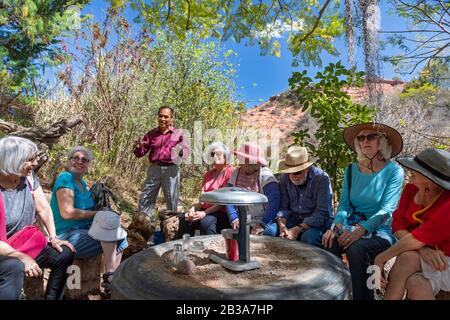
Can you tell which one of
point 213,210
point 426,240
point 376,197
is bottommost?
point 213,210

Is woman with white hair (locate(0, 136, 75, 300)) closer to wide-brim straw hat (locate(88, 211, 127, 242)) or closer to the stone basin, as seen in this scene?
wide-brim straw hat (locate(88, 211, 127, 242))

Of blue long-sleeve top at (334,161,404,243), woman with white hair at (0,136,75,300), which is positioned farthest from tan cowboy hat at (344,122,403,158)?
woman with white hair at (0,136,75,300)

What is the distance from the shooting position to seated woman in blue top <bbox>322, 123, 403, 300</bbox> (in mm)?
2566

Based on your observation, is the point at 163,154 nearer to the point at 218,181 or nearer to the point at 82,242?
the point at 218,181

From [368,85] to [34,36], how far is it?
929 centimetres

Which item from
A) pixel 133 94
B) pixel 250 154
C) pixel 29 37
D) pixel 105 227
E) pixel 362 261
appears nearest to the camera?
pixel 362 261

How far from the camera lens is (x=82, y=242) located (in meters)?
2.94

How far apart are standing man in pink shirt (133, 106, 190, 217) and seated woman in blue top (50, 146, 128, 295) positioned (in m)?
1.95

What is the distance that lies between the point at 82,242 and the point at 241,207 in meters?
1.56

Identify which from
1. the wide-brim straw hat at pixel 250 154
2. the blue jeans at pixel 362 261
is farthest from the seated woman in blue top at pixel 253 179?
the blue jeans at pixel 362 261

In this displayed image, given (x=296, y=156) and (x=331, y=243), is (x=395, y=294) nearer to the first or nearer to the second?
(x=331, y=243)

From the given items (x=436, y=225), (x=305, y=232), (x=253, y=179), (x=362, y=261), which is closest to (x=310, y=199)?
(x=305, y=232)

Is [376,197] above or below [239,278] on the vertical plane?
above
